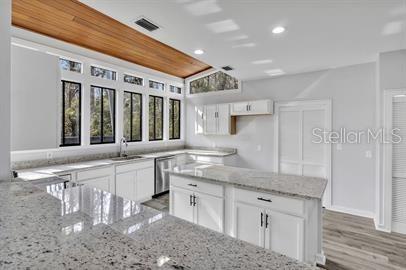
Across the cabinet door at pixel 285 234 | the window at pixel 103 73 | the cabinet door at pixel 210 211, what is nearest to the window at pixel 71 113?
the window at pixel 103 73

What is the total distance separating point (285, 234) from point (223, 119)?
146 inches

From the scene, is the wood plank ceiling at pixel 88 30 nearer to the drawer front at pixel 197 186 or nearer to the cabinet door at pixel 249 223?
the drawer front at pixel 197 186

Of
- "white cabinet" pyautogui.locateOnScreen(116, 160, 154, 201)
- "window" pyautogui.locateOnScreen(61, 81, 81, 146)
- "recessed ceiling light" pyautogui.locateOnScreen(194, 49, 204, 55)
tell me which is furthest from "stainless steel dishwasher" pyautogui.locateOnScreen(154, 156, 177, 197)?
"recessed ceiling light" pyautogui.locateOnScreen(194, 49, 204, 55)

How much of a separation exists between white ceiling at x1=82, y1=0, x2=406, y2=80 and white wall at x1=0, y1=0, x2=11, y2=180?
957 millimetres

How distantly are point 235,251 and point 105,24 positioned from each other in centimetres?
385

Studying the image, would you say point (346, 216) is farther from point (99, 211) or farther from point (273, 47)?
point (99, 211)

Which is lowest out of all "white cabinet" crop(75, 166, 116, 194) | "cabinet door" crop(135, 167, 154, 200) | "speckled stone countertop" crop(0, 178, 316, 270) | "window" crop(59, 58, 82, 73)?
"cabinet door" crop(135, 167, 154, 200)

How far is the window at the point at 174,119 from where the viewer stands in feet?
20.5

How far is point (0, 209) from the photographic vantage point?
0.96m

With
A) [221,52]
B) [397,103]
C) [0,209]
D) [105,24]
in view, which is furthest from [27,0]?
[397,103]

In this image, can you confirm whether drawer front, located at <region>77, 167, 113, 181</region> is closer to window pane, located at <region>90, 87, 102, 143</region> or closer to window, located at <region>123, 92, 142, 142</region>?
window pane, located at <region>90, 87, 102, 143</region>

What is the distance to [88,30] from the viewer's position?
11.5ft

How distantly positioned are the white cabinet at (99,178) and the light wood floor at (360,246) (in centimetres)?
342

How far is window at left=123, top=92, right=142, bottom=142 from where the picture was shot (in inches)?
197
